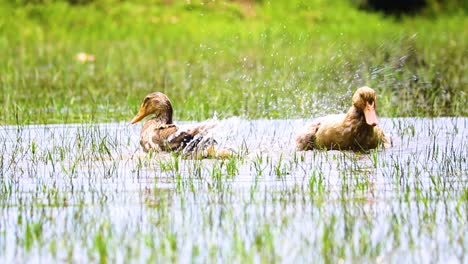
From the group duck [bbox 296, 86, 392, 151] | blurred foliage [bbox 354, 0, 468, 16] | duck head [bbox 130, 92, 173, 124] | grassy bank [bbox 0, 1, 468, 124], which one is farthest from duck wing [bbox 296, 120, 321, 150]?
blurred foliage [bbox 354, 0, 468, 16]

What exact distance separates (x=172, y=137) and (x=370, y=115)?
1.69m

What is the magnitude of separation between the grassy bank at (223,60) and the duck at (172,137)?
132 cm

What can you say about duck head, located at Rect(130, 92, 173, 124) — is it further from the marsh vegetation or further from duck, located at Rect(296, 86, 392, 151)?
duck, located at Rect(296, 86, 392, 151)

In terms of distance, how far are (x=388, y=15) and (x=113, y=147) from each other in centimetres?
1773

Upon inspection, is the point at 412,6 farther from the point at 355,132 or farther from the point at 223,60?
the point at 355,132

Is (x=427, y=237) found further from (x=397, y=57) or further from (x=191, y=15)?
(x=191, y=15)

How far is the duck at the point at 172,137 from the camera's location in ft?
29.7

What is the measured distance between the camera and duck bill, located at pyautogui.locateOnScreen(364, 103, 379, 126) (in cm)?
906

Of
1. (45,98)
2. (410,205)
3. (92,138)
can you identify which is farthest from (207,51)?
(410,205)

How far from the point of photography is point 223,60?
18953 mm

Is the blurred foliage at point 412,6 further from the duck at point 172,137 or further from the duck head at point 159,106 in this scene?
the duck at point 172,137

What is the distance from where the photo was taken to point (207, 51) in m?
19.8

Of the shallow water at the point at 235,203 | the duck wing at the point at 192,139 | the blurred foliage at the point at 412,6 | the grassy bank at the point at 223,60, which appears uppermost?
the blurred foliage at the point at 412,6

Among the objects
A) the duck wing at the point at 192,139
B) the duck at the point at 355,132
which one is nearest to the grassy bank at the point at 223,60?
the duck wing at the point at 192,139
